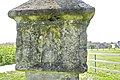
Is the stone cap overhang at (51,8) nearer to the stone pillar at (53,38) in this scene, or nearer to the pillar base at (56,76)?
the stone pillar at (53,38)

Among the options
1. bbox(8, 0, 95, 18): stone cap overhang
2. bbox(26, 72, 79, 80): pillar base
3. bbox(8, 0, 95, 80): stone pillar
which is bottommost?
bbox(26, 72, 79, 80): pillar base

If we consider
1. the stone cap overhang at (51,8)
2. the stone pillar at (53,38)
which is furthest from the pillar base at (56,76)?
the stone cap overhang at (51,8)

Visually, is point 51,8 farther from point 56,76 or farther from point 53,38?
point 56,76

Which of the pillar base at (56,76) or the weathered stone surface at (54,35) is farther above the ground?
the weathered stone surface at (54,35)

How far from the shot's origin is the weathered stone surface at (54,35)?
8.01 feet

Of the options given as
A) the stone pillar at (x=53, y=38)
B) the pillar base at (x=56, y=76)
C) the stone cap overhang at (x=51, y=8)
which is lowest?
the pillar base at (x=56, y=76)

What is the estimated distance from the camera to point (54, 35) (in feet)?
8.09

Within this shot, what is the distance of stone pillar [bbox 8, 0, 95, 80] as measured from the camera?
2443 millimetres

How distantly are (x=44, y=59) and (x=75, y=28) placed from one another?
0.37 metres

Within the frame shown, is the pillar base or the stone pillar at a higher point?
the stone pillar

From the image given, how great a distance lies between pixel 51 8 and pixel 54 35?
223 mm

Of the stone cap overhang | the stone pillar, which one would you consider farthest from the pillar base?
the stone cap overhang

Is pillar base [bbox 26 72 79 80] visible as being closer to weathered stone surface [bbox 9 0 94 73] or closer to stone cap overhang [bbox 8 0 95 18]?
weathered stone surface [bbox 9 0 94 73]

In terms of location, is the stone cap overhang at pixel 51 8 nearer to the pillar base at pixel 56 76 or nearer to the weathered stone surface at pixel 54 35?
the weathered stone surface at pixel 54 35
